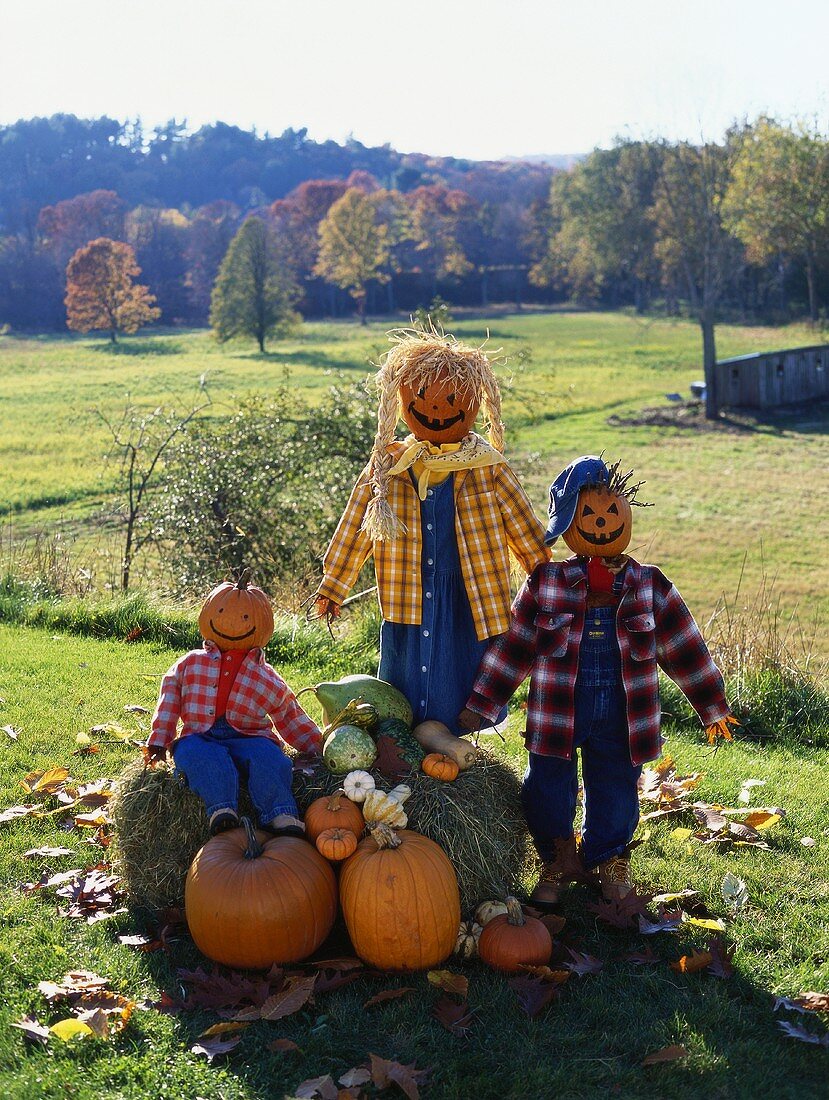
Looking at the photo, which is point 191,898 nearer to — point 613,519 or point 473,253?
point 613,519

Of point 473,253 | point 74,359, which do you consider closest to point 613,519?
point 74,359

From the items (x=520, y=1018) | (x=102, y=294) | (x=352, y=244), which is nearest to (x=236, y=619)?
(x=520, y=1018)

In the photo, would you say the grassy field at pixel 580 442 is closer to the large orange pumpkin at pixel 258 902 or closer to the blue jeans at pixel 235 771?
the blue jeans at pixel 235 771

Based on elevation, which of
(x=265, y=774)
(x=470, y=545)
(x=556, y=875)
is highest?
Answer: (x=470, y=545)

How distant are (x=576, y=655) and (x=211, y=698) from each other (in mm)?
1488

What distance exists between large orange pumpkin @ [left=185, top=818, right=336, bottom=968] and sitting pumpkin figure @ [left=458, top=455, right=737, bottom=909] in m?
0.96

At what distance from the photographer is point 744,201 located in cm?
3081

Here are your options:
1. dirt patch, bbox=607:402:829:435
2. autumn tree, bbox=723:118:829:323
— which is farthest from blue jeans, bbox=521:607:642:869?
autumn tree, bbox=723:118:829:323

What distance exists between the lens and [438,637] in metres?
4.68

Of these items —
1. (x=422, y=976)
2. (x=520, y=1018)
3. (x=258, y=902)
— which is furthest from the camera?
(x=422, y=976)

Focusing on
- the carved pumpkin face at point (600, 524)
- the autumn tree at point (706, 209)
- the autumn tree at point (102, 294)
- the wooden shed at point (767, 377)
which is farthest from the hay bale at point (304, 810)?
the autumn tree at point (102, 294)

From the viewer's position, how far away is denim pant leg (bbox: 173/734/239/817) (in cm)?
402

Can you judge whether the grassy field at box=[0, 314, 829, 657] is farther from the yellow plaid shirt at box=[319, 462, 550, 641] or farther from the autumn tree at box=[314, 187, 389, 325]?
the autumn tree at box=[314, 187, 389, 325]

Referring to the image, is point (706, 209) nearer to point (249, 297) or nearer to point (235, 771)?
point (249, 297)
